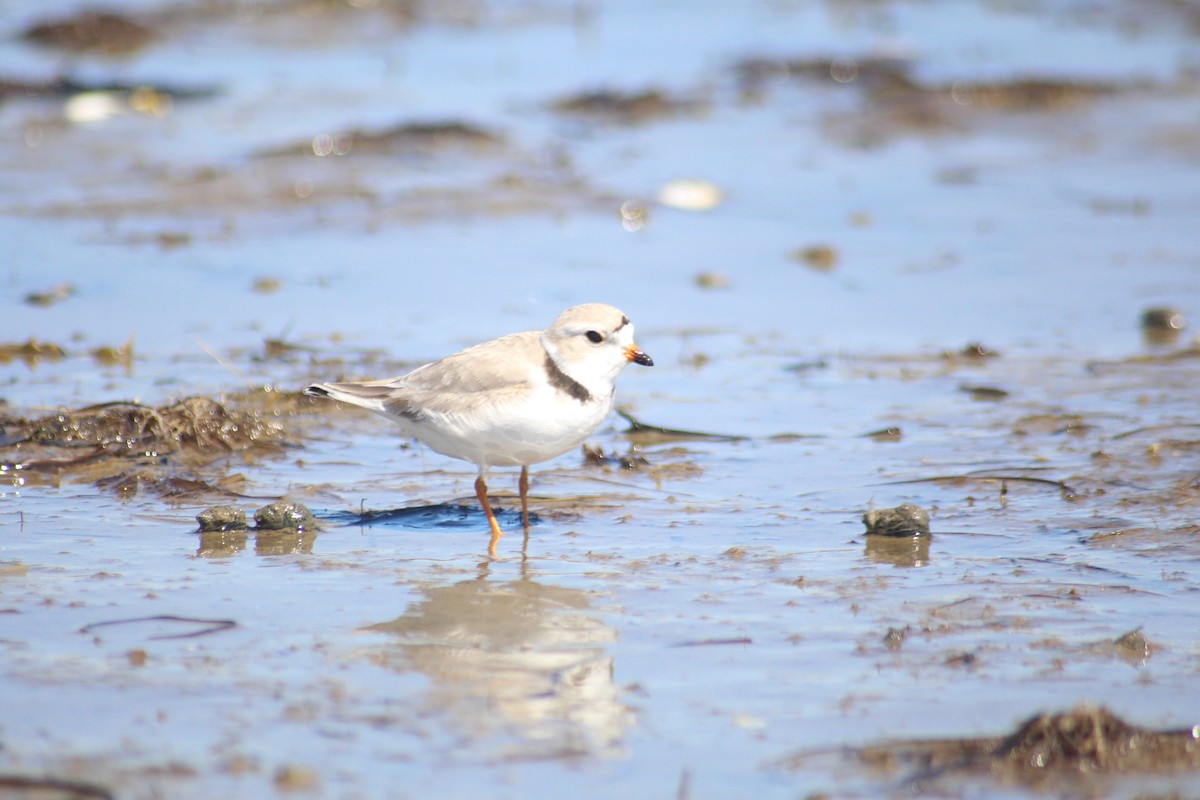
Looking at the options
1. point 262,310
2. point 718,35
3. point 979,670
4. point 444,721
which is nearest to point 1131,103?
point 718,35

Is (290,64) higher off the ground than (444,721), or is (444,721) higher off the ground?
(290,64)

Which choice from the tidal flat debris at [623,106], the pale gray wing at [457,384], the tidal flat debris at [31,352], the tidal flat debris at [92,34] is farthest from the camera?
the tidal flat debris at [92,34]

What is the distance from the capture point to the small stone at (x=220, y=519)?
5332mm

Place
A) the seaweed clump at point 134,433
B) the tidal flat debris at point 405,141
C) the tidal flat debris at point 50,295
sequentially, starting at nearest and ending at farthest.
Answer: the seaweed clump at point 134,433
the tidal flat debris at point 50,295
the tidal flat debris at point 405,141

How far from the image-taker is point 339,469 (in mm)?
6383

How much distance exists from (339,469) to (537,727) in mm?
2978

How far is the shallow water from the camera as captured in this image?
3713mm

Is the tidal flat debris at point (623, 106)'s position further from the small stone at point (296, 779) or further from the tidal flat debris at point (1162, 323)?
the small stone at point (296, 779)

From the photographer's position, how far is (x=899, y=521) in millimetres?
5285

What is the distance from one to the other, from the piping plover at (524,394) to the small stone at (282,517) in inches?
24.3

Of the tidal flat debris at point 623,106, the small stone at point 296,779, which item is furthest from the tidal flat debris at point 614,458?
the tidal flat debris at point 623,106

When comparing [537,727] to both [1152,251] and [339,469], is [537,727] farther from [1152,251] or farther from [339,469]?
[1152,251]

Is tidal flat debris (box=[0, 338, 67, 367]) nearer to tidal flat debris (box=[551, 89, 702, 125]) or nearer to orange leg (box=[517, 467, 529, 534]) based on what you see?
orange leg (box=[517, 467, 529, 534])

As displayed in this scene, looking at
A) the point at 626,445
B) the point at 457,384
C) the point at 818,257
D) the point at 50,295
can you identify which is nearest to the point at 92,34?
the point at 50,295
